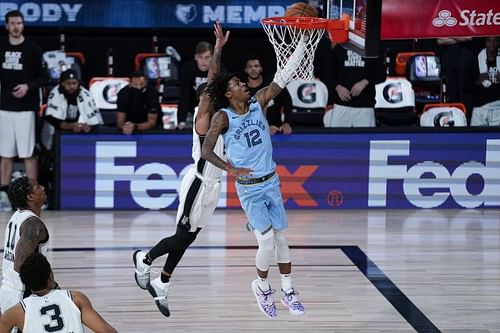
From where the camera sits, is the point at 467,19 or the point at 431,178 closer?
the point at 467,19

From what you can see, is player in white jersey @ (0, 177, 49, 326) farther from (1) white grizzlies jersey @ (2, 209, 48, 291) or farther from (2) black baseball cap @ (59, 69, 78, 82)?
(2) black baseball cap @ (59, 69, 78, 82)

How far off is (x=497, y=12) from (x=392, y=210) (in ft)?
16.5

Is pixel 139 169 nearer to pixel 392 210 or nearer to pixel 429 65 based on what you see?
pixel 392 210

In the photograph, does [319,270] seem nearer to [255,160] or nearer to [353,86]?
[255,160]

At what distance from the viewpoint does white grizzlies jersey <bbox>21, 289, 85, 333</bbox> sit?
19.4ft

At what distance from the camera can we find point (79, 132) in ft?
41.7

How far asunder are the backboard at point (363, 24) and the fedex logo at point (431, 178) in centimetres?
424

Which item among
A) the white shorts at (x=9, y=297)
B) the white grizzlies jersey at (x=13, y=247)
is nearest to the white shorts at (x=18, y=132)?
the white grizzlies jersey at (x=13, y=247)

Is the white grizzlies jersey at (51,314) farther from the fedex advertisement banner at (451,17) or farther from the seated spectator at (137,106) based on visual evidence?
the seated spectator at (137,106)

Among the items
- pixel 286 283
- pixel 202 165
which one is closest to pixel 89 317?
pixel 286 283

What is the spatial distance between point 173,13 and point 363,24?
7083 mm

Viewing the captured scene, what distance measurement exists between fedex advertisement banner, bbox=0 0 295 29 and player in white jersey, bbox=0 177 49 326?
7.82 m

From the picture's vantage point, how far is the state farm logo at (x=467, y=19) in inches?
325

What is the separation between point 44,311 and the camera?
592cm
